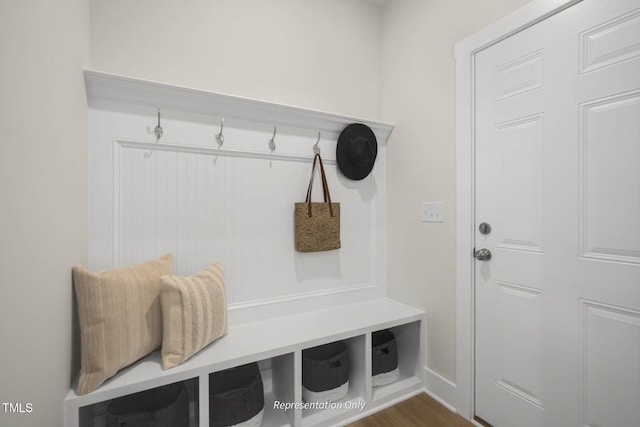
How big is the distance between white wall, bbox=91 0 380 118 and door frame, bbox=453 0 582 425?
692mm

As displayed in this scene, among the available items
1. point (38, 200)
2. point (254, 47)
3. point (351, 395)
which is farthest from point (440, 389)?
point (254, 47)

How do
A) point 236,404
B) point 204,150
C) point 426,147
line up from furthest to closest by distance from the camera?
point 426,147 → point 204,150 → point 236,404

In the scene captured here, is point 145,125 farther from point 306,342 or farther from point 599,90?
point 599,90

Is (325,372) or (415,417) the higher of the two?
(325,372)

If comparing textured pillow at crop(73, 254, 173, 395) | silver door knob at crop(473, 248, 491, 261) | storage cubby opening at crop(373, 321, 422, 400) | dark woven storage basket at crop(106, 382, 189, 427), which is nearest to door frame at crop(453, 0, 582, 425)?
silver door knob at crop(473, 248, 491, 261)

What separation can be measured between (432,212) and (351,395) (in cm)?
114

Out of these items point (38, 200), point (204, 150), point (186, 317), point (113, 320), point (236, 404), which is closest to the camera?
point (38, 200)

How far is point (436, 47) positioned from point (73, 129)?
1830mm

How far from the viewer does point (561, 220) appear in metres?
1.16

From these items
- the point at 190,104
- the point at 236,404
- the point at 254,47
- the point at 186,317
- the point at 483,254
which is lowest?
the point at 236,404

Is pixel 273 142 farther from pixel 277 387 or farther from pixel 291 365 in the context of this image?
pixel 277 387

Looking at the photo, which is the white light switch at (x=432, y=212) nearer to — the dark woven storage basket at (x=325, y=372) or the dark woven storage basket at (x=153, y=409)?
the dark woven storage basket at (x=325, y=372)

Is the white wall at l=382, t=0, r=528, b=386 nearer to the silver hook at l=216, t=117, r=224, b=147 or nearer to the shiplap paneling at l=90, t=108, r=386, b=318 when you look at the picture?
the shiplap paneling at l=90, t=108, r=386, b=318

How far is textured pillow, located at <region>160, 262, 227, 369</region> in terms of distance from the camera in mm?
1136
